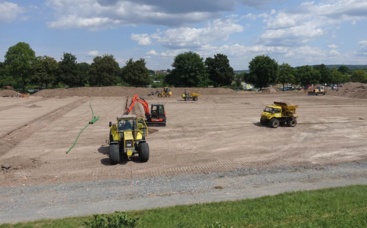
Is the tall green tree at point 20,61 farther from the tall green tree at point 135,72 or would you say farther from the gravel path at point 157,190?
the gravel path at point 157,190

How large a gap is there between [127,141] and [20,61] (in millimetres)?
73114

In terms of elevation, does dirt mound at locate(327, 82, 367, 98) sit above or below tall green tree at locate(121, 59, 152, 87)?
below

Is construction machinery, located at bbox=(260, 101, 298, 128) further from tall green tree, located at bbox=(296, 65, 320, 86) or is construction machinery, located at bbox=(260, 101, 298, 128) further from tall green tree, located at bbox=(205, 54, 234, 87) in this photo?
tall green tree, located at bbox=(296, 65, 320, 86)

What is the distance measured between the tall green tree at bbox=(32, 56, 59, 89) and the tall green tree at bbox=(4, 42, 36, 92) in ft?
20.4

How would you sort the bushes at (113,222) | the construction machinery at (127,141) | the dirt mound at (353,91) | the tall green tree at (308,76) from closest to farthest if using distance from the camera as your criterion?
the bushes at (113,222) → the construction machinery at (127,141) → the dirt mound at (353,91) → the tall green tree at (308,76)

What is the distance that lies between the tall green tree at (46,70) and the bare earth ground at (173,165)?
46.9m

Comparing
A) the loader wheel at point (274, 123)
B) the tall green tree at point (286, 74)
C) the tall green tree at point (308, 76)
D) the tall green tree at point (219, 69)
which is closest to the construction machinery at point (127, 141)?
the loader wheel at point (274, 123)

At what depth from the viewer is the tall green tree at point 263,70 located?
87.1m

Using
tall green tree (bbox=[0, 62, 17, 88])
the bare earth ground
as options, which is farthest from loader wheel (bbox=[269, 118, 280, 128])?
tall green tree (bbox=[0, 62, 17, 88])

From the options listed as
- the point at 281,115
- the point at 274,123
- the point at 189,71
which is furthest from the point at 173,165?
the point at 189,71

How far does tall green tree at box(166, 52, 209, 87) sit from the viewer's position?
8481 cm


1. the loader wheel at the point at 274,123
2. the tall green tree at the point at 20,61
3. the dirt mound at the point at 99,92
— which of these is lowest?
the loader wheel at the point at 274,123

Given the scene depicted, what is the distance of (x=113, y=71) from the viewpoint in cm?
7869

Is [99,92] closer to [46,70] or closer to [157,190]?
[46,70]
